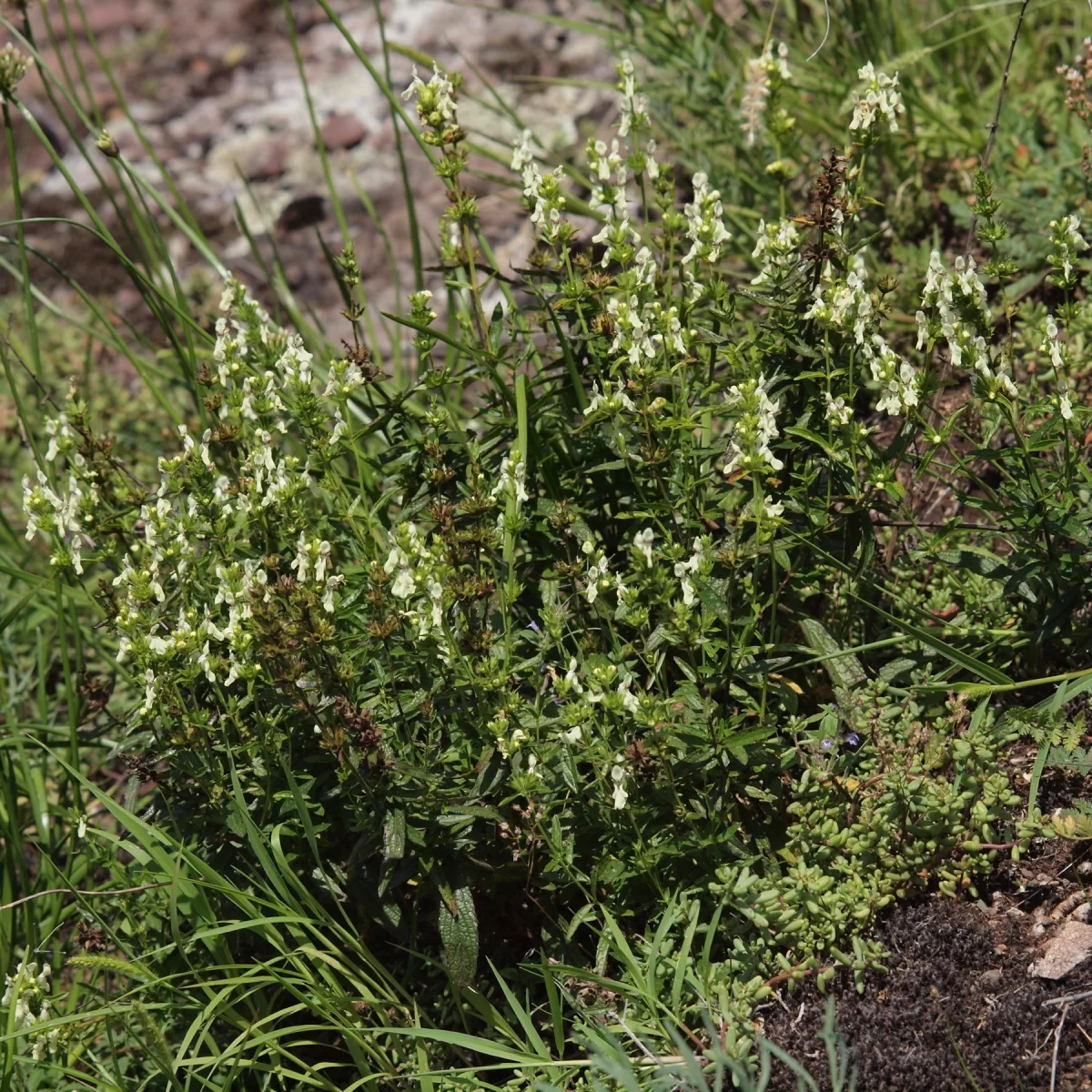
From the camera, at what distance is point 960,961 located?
7.68 feet

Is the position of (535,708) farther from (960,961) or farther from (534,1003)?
(960,961)

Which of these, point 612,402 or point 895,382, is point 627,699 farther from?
point 895,382

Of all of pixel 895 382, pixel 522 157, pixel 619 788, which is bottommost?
pixel 619 788

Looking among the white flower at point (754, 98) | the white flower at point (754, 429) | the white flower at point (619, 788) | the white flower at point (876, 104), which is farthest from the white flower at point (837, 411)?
the white flower at point (754, 98)

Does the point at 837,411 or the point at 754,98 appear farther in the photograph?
the point at 754,98

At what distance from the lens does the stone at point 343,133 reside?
5848mm

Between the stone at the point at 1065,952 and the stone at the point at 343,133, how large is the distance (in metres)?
4.73

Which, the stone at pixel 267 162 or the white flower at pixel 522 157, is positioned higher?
the stone at pixel 267 162

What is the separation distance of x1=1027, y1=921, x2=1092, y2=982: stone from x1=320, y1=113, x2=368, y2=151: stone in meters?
4.73

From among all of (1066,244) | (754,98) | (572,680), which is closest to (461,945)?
(572,680)

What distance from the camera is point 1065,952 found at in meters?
2.30

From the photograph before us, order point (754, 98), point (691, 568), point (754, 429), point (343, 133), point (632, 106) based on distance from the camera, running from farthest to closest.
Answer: point (343, 133)
point (754, 98)
point (632, 106)
point (691, 568)
point (754, 429)

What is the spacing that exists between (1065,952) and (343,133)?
4.83 meters

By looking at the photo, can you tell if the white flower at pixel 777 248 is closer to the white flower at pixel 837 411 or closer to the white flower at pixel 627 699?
the white flower at pixel 837 411
